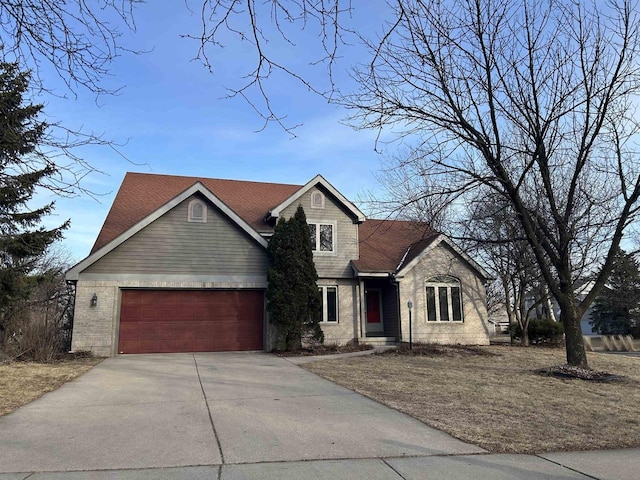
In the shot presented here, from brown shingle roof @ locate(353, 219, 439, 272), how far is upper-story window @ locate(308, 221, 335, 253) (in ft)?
4.02

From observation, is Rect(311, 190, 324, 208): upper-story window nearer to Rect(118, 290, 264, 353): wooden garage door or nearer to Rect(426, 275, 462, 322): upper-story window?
Rect(118, 290, 264, 353): wooden garage door

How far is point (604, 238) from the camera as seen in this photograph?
63.6 feet

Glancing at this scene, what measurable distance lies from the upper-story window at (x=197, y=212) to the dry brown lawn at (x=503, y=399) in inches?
263

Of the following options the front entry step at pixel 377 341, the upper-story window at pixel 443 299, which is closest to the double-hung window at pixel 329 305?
the front entry step at pixel 377 341

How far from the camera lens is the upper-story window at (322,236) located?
18.5 metres

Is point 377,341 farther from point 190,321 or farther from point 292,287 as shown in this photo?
point 190,321

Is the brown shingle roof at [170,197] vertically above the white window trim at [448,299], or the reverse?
the brown shingle roof at [170,197]

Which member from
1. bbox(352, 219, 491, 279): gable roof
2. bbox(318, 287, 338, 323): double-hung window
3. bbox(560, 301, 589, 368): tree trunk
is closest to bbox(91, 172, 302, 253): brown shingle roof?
bbox(318, 287, 338, 323): double-hung window

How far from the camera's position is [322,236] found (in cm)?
1864

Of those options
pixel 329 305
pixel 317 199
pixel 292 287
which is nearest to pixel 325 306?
pixel 329 305

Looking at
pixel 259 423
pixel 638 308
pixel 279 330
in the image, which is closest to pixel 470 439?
pixel 259 423

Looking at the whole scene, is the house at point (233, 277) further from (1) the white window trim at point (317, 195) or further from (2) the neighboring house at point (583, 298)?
(2) the neighboring house at point (583, 298)

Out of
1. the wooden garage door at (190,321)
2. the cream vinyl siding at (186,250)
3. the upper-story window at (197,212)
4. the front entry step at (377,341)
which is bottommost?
the front entry step at (377,341)

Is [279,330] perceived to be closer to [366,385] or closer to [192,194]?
[192,194]
